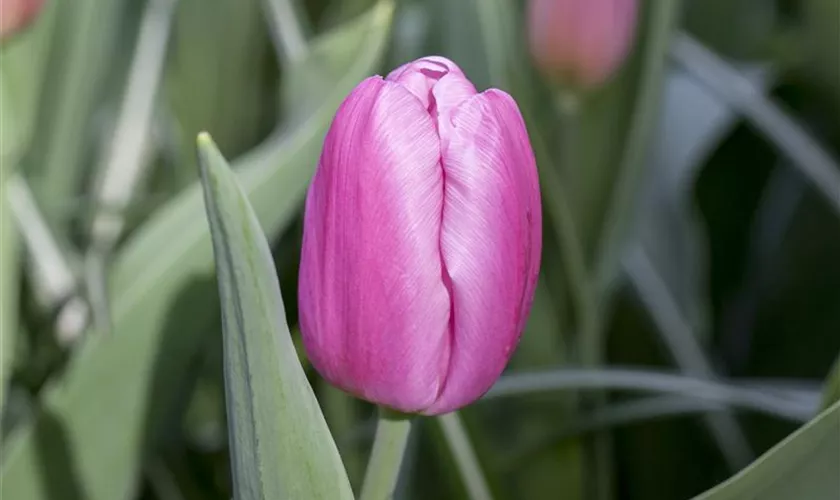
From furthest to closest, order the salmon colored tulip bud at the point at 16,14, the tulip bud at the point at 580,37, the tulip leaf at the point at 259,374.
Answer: the tulip bud at the point at 580,37 < the salmon colored tulip bud at the point at 16,14 < the tulip leaf at the point at 259,374

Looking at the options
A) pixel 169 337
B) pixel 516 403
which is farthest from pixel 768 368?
pixel 169 337

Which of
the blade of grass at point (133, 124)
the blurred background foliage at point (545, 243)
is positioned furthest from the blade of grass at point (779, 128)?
the blade of grass at point (133, 124)

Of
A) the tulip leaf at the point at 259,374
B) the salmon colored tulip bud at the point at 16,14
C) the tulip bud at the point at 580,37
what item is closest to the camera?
the tulip leaf at the point at 259,374

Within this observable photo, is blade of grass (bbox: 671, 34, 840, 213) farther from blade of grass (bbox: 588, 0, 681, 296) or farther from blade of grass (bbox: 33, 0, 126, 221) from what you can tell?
blade of grass (bbox: 33, 0, 126, 221)

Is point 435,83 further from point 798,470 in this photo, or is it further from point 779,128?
point 779,128

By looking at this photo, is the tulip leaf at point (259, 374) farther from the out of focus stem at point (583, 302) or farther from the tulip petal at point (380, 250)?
the out of focus stem at point (583, 302)

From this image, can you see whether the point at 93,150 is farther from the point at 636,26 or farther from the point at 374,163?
the point at 374,163

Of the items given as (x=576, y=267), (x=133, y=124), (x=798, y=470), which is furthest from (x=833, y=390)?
(x=133, y=124)

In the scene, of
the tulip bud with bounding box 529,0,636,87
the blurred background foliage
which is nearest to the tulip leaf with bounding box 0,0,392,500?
the blurred background foliage
